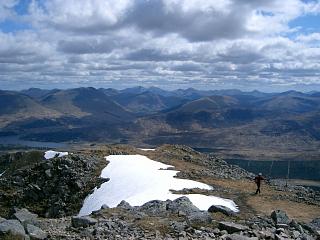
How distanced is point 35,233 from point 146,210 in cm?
1280

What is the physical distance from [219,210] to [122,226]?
10.7 meters

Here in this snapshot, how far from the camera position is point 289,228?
107 ft

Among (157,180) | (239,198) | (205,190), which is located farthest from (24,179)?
(239,198)

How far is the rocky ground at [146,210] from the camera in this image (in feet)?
94.6

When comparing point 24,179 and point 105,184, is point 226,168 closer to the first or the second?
point 105,184

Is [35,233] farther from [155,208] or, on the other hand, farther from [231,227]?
[155,208]

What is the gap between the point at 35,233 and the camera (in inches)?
1076

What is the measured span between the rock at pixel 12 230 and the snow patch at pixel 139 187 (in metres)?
20.2

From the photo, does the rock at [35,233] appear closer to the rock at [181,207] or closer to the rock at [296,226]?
the rock at [181,207]

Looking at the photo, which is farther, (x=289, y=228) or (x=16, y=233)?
(x=289, y=228)

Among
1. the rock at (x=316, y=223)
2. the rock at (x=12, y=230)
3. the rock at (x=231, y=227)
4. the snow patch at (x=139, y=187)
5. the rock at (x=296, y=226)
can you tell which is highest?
the rock at (x=12, y=230)

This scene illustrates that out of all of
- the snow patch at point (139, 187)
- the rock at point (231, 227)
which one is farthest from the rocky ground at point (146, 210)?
the snow patch at point (139, 187)

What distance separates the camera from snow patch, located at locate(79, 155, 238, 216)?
4762 cm

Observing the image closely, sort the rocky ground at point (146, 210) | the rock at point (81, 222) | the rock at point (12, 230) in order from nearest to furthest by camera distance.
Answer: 1. the rock at point (12, 230)
2. the rocky ground at point (146, 210)
3. the rock at point (81, 222)
